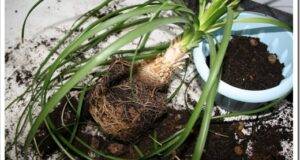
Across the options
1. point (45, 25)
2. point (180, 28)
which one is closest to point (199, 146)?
point (180, 28)

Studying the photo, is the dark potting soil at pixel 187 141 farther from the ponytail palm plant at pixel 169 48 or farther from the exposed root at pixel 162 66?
the exposed root at pixel 162 66

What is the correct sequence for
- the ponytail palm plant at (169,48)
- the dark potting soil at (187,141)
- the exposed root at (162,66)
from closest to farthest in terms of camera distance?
the ponytail palm plant at (169,48)
the exposed root at (162,66)
the dark potting soil at (187,141)

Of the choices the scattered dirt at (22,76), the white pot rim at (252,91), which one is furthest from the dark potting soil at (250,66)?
the scattered dirt at (22,76)

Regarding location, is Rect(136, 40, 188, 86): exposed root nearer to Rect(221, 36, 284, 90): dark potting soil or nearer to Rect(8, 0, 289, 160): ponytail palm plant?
Rect(8, 0, 289, 160): ponytail palm plant

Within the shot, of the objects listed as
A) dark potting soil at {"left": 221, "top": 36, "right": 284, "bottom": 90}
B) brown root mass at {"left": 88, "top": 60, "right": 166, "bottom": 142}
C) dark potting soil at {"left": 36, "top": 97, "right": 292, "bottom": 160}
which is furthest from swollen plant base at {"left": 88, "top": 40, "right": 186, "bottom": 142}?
dark potting soil at {"left": 221, "top": 36, "right": 284, "bottom": 90}

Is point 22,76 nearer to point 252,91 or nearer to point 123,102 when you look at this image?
point 123,102

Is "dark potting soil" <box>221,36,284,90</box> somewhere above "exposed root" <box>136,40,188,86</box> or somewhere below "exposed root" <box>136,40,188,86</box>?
below
